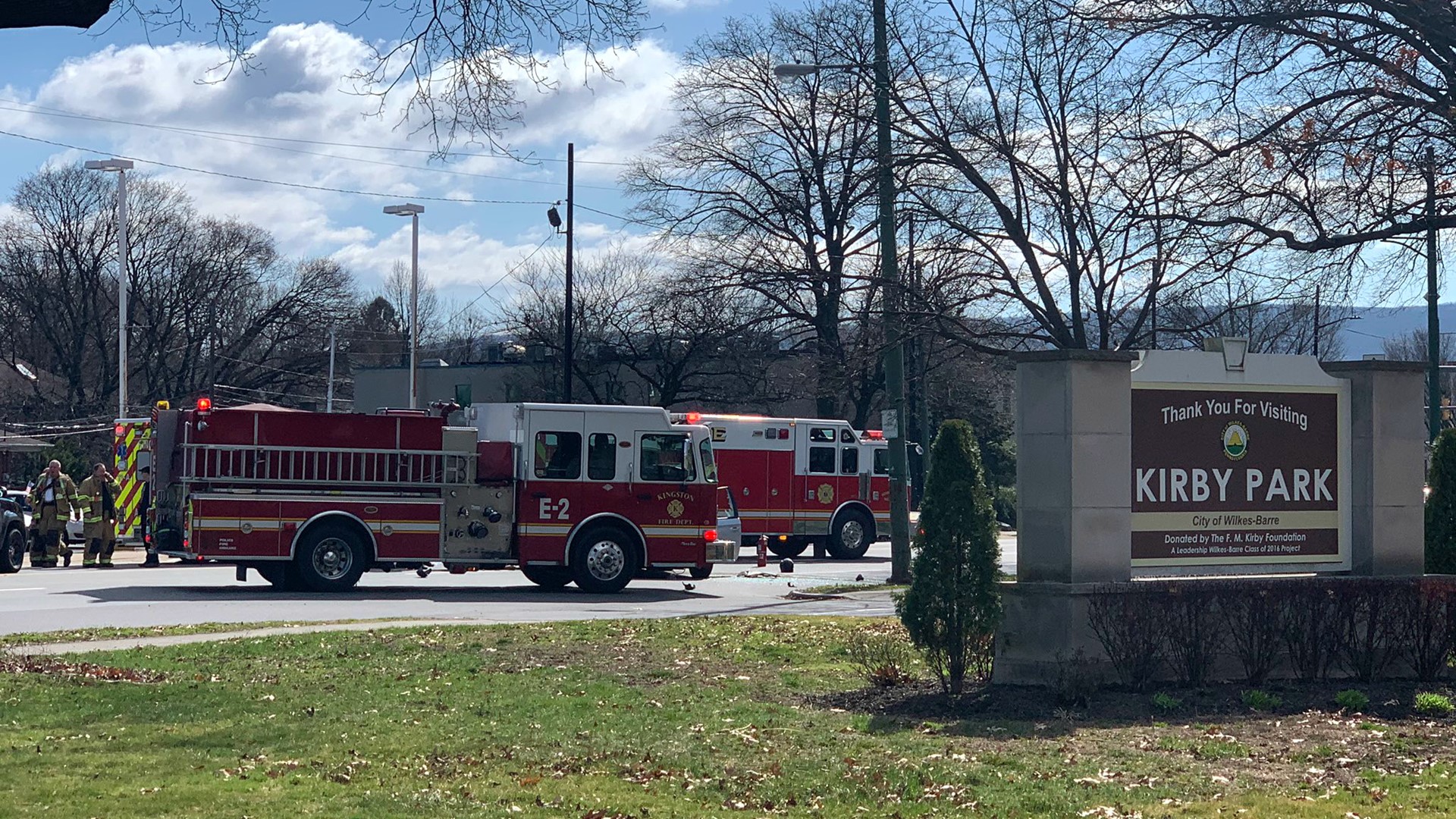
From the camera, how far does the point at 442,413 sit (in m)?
21.9

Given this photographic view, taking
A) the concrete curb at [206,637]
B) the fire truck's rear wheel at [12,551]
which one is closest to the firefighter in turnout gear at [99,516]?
the fire truck's rear wheel at [12,551]

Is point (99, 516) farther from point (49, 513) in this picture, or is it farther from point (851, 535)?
point (851, 535)

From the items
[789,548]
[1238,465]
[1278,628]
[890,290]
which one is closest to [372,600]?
[890,290]

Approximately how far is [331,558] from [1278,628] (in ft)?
45.1

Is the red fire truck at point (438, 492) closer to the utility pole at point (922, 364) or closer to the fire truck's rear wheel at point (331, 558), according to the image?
the fire truck's rear wheel at point (331, 558)

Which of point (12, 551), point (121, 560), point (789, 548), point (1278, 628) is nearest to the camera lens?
point (1278, 628)

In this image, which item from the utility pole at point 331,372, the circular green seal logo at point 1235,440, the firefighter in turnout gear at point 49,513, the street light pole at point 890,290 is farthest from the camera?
the utility pole at point 331,372

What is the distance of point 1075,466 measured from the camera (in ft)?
36.4

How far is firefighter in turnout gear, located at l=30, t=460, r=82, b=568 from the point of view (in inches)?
1028

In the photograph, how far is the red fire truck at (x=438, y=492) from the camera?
20.4 m

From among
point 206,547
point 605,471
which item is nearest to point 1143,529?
point 605,471

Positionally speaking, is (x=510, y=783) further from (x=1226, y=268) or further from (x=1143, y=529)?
(x=1226, y=268)

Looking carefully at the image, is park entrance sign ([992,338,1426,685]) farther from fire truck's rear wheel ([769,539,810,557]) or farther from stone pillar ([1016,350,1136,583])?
fire truck's rear wheel ([769,539,810,557])

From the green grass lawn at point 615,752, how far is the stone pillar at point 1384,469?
2764 millimetres
